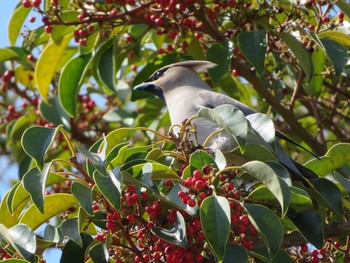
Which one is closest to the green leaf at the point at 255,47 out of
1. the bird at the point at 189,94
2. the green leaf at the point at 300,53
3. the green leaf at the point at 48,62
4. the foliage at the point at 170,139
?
the foliage at the point at 170,139

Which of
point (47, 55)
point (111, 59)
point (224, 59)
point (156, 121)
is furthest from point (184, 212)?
point (156, 121)

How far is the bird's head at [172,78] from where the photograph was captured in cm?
445

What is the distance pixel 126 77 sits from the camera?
527cm

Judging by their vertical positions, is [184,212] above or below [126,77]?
above

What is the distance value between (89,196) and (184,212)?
310mm

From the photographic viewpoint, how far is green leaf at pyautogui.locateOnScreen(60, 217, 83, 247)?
2643mm

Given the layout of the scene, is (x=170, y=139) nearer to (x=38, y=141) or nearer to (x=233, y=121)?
(x=233, y=121)

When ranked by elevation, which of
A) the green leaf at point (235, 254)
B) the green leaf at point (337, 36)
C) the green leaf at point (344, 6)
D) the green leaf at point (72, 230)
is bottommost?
the green leaf at point (337, 36)

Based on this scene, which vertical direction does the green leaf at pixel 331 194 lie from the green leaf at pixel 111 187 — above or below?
below

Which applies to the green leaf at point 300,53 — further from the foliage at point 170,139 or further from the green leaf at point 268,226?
the green leaf at point 268,226

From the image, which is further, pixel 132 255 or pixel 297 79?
pixel 297 79

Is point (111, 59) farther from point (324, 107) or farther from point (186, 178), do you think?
point (186, 178)

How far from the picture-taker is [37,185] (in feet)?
8.61

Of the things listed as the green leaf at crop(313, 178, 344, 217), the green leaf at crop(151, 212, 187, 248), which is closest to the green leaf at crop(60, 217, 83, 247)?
the green leaf at crop(151, 212, 187, 248)
